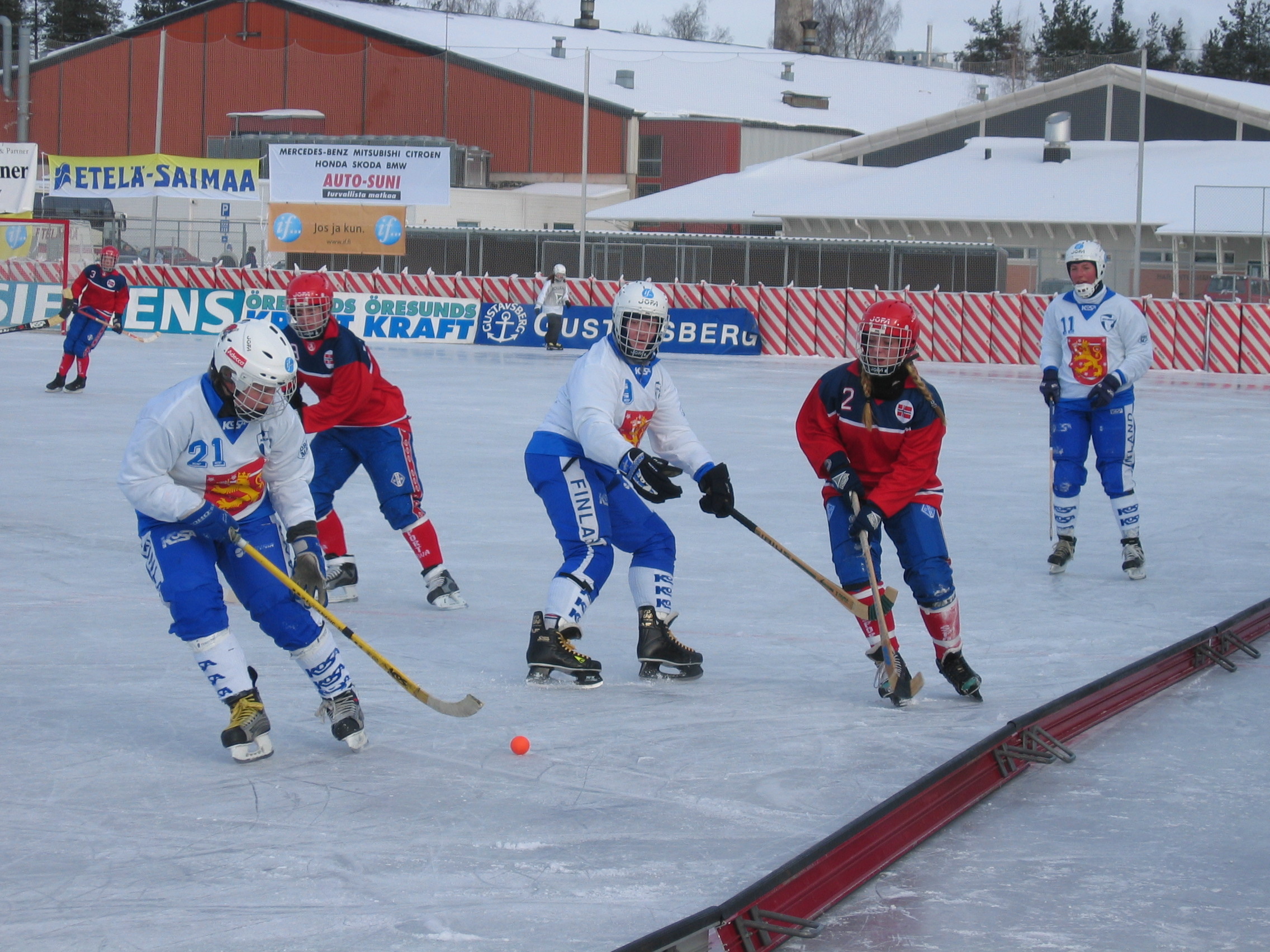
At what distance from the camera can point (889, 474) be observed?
5.57 metres

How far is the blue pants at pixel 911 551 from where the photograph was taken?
5562mm

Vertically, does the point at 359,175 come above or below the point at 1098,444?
above

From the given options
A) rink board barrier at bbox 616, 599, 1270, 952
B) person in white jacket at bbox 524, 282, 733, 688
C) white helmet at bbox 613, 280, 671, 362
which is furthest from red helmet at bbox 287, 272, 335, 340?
rink board barrier at bbox 616, 599, 1270, 952

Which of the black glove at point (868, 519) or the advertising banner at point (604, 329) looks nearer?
the black glove at point (868, 519)

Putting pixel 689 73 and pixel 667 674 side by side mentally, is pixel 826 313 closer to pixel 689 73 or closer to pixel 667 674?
pixel 667 674

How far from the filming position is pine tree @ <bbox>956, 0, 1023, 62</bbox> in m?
52.2

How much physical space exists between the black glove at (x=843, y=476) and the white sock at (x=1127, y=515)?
10.4 ft

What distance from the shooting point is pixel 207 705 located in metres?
5.41

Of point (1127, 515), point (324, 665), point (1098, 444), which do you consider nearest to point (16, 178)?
point (1098, 444)

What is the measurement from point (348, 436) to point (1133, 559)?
405cm

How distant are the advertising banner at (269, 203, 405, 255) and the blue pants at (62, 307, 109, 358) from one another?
13.5 metres

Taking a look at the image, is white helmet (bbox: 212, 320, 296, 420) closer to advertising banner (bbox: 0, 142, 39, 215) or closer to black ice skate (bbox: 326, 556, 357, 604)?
black ice skate (bbox: 326, 556, 357, 604)

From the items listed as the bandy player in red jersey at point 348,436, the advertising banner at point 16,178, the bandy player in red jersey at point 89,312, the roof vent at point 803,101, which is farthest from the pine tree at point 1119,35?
the bandy player in red jersey at point 348,436

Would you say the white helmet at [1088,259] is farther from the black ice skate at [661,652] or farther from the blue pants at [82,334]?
the blue pants at [82,334]
